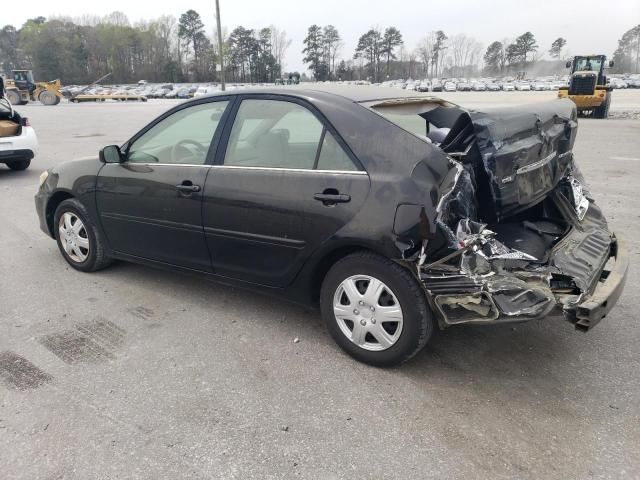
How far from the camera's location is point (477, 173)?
297 centimetres

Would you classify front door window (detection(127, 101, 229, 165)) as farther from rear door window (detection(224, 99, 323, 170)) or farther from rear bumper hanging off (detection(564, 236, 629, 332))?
rear bumper hanging off (detection(564, 236, 629, 332))

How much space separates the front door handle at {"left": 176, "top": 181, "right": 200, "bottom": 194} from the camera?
11.8 ft

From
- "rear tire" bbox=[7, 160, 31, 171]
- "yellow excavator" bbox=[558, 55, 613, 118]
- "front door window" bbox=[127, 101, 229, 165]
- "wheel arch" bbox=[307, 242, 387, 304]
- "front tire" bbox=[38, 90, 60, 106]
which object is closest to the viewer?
"wheel arch" bbox=[307, 242, 387, 304]

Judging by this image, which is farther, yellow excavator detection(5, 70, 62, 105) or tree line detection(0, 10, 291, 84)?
tree line detection(0, 10, 291, 84)

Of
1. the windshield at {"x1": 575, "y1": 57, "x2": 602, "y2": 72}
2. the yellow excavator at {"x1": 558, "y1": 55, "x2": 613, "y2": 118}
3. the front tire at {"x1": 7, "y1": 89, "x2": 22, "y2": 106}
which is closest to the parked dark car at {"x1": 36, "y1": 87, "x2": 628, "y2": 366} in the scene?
the yellow excavator at {"x1": 558, "y1": 55, "x2": 613, "y2": 118}

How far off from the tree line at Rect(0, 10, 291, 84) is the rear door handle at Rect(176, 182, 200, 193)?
10696cm

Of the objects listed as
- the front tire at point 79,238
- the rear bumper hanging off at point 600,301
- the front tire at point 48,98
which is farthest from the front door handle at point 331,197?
Result: the front tire at point 48,98

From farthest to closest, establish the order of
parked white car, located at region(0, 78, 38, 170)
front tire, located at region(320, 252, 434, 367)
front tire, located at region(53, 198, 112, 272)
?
parked white car, located at region(0, 78, 38, 170)
front tire, located at region(53, 198, 112, 272)
front tire, located at region(320, 252, 434, 367)

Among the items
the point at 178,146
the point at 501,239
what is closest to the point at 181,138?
the point at 178,146

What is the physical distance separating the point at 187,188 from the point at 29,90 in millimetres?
46995

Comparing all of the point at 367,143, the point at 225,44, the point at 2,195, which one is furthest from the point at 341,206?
the point at 225,44

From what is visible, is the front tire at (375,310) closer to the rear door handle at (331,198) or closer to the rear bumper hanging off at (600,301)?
the rear door handle at (331,198)

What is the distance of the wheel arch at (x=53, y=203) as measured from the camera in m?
4.64

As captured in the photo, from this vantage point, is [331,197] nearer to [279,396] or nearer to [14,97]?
[279,396]
